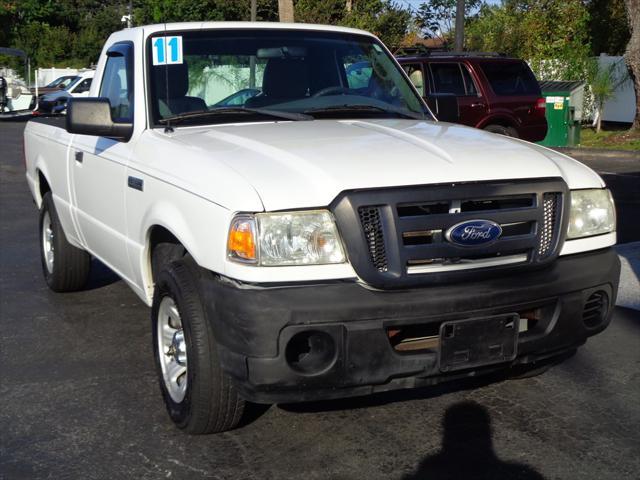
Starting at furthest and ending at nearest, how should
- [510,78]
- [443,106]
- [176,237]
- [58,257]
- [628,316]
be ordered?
1. [510,78]
2. [58,257]
3. [628,316]
4. [443,106]
5. [176,237]

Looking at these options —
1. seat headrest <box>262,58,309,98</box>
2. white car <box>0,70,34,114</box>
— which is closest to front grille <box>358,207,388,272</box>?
seat headrest <box>262,58,309,98</box>

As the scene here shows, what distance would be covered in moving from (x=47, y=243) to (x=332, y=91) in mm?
2870

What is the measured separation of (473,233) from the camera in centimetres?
355

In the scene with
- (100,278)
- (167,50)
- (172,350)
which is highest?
(167,50)

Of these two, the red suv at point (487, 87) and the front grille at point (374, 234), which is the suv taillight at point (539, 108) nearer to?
the red suv at point (487, 87)

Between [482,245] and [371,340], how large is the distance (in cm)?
62

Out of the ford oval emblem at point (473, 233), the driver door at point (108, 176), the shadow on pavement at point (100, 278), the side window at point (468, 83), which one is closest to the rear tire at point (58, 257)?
the shadow on pavement at point (100, 278)

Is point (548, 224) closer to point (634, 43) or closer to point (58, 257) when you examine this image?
point (58, 257)

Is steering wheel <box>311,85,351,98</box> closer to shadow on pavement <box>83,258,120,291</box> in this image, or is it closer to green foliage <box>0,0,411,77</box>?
shadow on pavement <box>83,258,120,291</box>

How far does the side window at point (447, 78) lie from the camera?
14.2 metres

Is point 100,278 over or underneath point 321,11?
underneath

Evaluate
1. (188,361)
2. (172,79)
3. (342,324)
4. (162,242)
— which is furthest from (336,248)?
(172,79)

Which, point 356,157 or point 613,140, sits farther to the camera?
point 613,140

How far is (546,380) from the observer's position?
475cm
